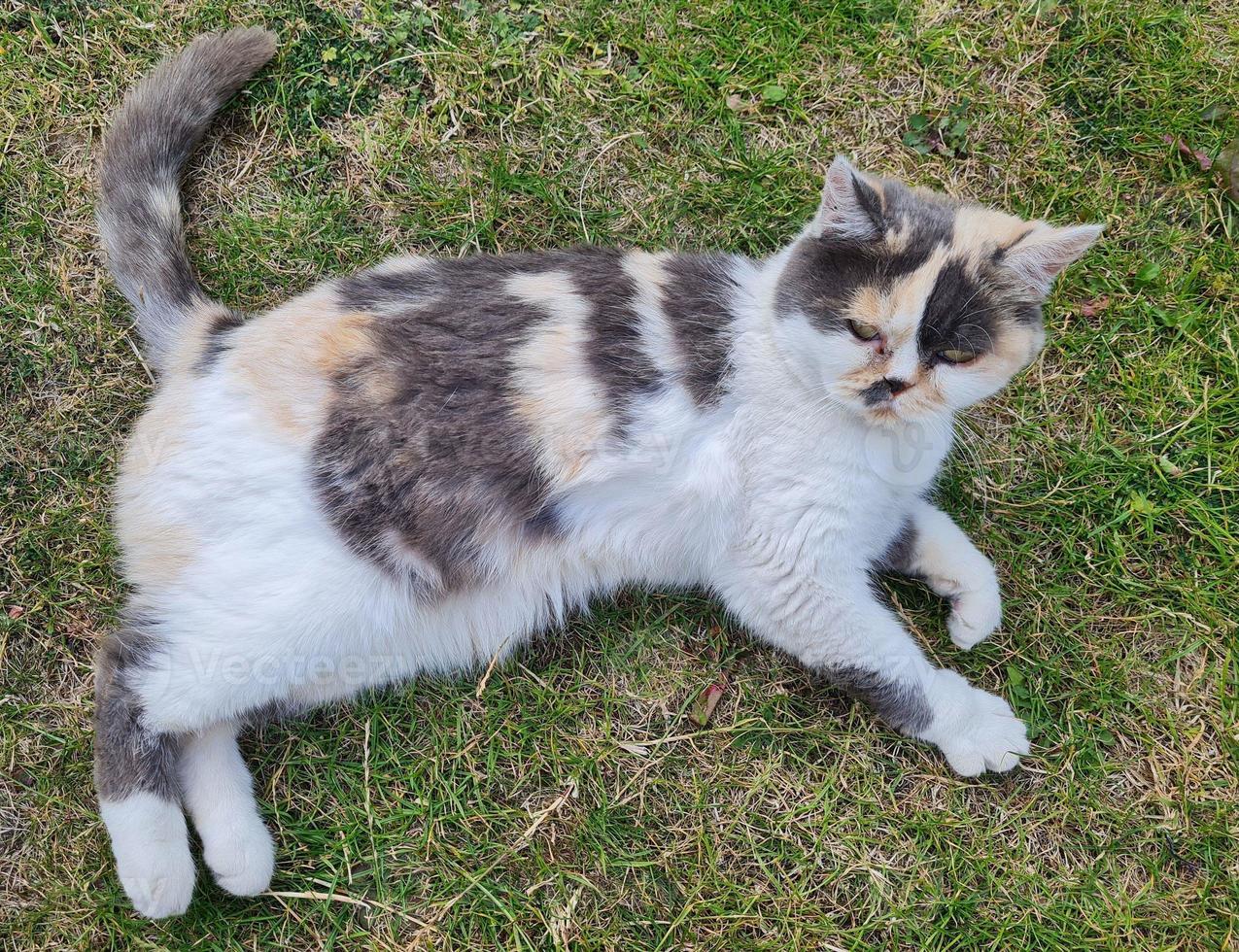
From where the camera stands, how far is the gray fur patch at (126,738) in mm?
2248

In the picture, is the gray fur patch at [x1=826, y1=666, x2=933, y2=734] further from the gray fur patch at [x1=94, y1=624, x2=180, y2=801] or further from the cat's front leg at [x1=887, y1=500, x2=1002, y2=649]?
the gray fur patch at [x1=94, y1=624, x2=180, y2=801]

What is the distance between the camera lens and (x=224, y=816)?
236cm

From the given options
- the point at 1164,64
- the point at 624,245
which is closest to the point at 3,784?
the point at 624,245

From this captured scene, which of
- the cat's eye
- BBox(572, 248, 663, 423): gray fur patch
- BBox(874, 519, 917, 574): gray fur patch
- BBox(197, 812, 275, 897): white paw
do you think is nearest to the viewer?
the cat's eye

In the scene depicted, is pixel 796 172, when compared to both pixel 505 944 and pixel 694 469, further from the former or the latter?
pixel 505 944

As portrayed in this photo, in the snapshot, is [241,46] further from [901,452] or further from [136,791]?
[901,452]

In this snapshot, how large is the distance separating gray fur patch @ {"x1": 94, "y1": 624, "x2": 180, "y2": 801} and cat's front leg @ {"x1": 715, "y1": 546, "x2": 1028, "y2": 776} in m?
1.60

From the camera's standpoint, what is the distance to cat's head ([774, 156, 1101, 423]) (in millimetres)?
2043

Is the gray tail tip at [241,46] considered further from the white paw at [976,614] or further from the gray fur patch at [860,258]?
the white paw at [976,614]

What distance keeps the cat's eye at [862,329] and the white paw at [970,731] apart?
1053 millimetres

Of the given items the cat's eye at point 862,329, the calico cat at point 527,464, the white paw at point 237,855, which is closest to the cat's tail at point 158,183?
the calico cat at point 527,464

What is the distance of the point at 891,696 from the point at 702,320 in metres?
1.20

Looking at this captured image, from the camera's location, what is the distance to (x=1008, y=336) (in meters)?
2.10
